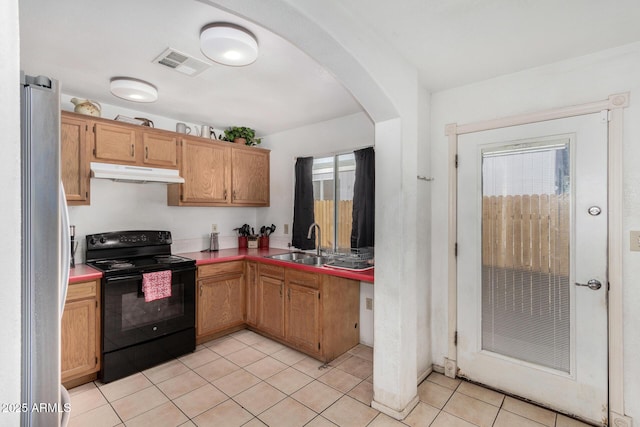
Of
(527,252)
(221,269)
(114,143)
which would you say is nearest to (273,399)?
(221,269)

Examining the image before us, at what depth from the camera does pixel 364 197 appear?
3.14m

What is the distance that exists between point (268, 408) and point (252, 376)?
46cm

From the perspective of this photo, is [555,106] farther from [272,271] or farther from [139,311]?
[139,311]

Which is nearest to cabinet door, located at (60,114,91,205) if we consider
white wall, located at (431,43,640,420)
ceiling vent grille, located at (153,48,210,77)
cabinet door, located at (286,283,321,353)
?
ceiling vent grille, located at (153,48,210,77)

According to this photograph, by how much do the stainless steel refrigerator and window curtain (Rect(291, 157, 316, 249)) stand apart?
2.90m

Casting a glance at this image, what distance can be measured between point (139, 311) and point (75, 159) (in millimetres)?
1431

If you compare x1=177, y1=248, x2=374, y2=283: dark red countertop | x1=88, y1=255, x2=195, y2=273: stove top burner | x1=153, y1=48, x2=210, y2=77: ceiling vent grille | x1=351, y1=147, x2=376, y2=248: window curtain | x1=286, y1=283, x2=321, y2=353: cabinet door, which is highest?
x1=153, y1=48, x2=210, y2=77: ceiling vent grille

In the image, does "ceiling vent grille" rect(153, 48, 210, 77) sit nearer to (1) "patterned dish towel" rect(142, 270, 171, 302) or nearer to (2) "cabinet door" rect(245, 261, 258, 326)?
(1) "patterned dish towel" rect(142, 270, 171, 302)

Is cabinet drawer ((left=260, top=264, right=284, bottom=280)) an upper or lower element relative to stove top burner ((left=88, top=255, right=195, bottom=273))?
lower

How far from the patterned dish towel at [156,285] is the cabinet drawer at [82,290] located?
35cm

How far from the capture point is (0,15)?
0.58m

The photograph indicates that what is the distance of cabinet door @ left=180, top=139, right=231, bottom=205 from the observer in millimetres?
3363

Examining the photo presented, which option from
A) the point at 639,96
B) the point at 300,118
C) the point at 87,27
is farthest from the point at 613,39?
the point at 87,27

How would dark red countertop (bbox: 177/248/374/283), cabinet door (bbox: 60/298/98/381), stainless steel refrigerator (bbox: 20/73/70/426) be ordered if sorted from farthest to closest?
dark red countertop (bbox: 177/248/374/283)
cabinet door (bbox: 60/298/98/381)
stainless steel refrigerator (bbox: 20/73/70/426)
